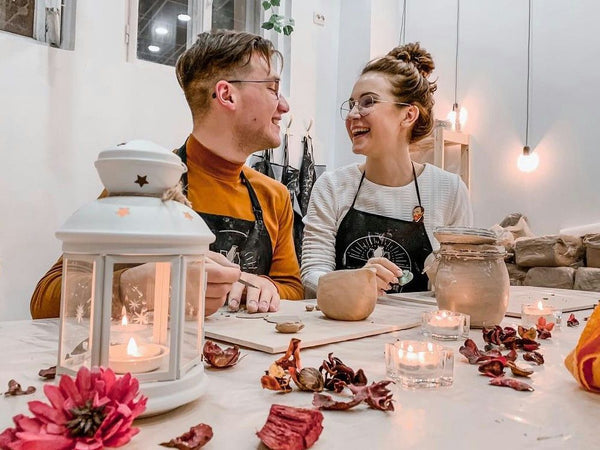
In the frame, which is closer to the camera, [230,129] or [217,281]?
[217,281]

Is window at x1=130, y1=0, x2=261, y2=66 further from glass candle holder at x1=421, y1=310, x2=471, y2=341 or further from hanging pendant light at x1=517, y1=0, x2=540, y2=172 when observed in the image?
glass candle holder at x1=421, y1=310, x2=471, y2=341

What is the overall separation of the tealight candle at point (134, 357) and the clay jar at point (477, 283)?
0.60 metres

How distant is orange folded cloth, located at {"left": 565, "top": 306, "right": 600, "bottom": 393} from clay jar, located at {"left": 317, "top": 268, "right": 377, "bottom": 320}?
1.38 ft

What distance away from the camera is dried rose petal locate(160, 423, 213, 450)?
0.38 m

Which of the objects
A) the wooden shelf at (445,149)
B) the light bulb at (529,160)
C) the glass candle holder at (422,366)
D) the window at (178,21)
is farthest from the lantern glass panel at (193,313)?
the light bulb at (529,160)

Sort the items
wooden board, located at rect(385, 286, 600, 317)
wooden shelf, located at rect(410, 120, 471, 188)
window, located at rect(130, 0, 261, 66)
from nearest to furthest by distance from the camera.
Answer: wooden board, located at rect(385, 286, 600, 317) → window, located at rect(130, 0, 261, 66) → wooden shelf, located at rect(410, 120, 471, 188)

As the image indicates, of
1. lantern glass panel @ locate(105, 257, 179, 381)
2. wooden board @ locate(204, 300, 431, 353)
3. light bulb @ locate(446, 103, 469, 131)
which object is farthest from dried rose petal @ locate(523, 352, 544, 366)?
light bulb @ locate(446, 103, 469, 131)

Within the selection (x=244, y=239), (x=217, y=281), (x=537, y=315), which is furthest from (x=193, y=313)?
(x=244, y=239)

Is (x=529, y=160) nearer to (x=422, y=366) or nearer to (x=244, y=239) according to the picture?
(x=244, y=239)

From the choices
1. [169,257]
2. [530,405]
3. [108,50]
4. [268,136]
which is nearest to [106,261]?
[169,257]

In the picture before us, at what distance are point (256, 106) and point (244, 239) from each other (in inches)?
16.2

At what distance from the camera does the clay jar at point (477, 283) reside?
902mm

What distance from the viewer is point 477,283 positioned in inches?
35.5

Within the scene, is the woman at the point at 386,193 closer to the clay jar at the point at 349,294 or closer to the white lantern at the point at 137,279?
the clay jar at the point at 349,294
